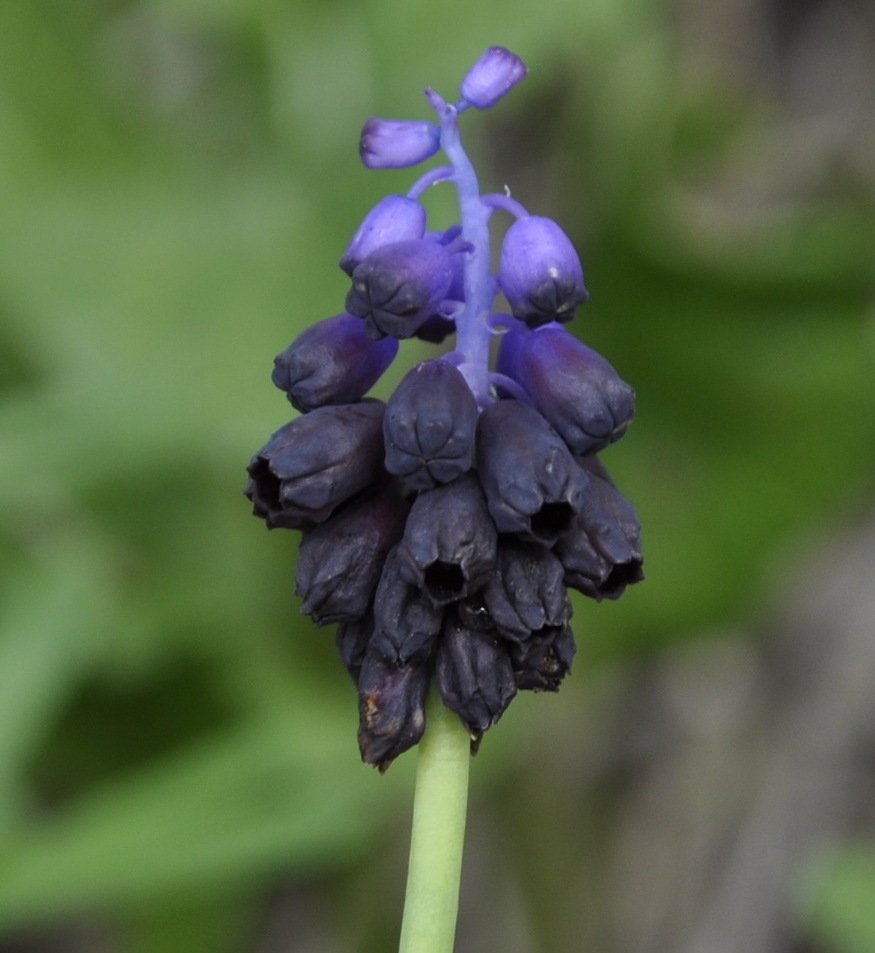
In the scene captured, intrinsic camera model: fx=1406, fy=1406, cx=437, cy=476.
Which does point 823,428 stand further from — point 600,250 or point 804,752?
point 804,752

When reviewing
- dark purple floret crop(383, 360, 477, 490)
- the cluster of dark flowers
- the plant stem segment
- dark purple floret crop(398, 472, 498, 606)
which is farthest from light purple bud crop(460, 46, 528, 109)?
dark purple floret crop(398, 472, 498, 606)

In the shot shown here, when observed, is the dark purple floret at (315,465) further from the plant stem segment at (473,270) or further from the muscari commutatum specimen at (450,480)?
the plant stem segment at (473,270)

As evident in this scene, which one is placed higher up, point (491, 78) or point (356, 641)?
point (491, 78)

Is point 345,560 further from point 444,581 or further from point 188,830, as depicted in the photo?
point 188,830

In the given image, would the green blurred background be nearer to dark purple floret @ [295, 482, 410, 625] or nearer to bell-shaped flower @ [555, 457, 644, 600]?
dark purple floret @ [295, 482, 410, 625]

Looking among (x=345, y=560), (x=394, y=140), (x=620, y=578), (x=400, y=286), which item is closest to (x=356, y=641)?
(x=345, y=560)

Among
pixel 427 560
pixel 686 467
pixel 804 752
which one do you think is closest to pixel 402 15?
pixel 686 467
